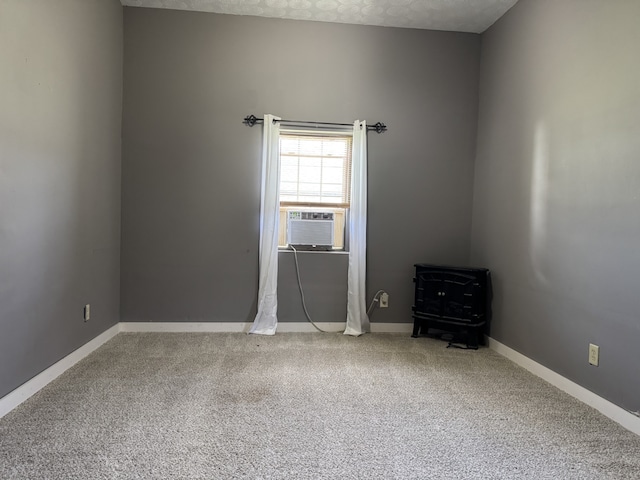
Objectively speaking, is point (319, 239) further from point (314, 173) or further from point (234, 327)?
point (234, 327)

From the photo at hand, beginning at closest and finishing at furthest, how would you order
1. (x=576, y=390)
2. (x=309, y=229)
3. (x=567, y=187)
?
(x=576, y=390) < (x=567, y=187) < (x=309, y=229)

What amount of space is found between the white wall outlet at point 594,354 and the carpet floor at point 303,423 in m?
0.25

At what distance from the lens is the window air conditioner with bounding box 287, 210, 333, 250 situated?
3.30m

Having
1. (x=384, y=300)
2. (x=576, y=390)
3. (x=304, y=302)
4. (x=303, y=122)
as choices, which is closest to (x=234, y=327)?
(x=304, y=302)

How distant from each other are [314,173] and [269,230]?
673mm

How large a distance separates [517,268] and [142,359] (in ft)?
9.06

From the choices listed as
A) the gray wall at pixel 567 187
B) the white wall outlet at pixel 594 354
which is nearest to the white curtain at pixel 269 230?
the gray wall at pixel 567 187

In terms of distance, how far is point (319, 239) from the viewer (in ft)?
10.9

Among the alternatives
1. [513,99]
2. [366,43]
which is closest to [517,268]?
[513,99]

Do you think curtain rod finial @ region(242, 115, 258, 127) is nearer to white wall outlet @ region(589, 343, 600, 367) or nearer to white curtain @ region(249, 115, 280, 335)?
white curtain @ region(249, 115, 280, 335)

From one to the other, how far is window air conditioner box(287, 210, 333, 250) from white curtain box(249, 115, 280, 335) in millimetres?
161

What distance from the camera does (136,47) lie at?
3.09m

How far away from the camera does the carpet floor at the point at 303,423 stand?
1.44 meters

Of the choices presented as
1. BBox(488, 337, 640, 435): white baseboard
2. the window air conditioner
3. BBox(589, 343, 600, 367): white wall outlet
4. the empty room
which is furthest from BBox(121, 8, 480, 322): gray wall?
BBox(589, 343, 600, 367): white wall outlet
